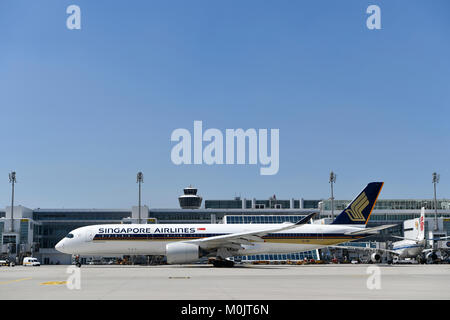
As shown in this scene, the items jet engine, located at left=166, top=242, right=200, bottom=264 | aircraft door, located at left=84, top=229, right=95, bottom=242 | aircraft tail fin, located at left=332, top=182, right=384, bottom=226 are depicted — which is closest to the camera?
jet engine, located at left=166, top=242, right=200, bottom=264

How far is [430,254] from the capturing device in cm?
6775

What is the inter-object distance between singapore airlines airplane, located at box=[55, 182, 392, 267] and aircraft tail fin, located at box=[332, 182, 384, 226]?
0.40 ft

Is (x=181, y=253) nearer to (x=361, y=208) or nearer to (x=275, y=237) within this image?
(x=275, y=237)

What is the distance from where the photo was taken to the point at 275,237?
49.2 m

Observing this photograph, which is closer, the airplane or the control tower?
the airplane

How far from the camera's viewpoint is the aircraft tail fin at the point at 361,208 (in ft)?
169

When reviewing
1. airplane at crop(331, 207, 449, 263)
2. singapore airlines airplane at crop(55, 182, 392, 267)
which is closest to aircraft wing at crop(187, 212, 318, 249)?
singapore airlines airplane at crop(55, 182, 392, 267)

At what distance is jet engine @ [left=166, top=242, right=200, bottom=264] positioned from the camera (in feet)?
143

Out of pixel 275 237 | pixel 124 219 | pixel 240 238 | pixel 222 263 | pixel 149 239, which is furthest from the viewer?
pixel 124 219

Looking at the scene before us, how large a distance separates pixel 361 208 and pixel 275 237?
33.9 feet

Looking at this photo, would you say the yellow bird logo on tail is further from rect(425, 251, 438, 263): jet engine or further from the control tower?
the control tower

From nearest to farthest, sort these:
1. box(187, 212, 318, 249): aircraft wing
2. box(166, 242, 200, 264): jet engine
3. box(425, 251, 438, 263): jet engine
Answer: box(166, 242, 200, 264): jet engine → box(187, 212, 318, 249): aircraft wing → box(425, 251, 438, 263): jet engine

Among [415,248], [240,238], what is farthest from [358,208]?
[415,248]
